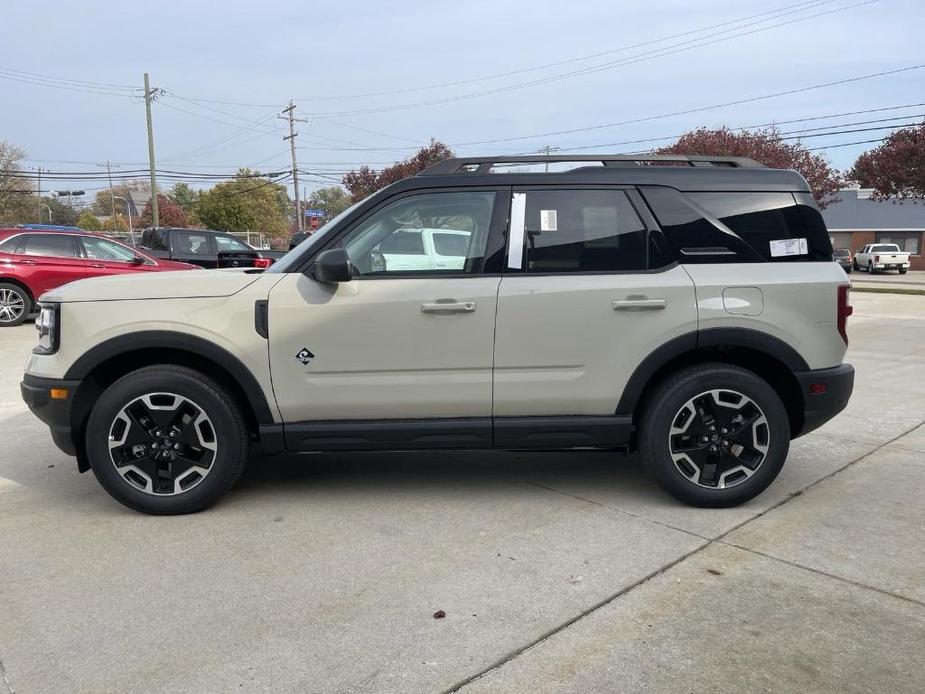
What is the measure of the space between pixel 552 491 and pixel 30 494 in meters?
3.13

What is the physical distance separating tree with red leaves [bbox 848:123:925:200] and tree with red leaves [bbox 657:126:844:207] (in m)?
2.96

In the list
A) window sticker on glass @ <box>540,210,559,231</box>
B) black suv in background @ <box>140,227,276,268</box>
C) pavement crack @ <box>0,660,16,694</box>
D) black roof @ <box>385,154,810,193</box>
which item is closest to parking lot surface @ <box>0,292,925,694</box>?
pavement crack @ <box>0,660,16,694</box>

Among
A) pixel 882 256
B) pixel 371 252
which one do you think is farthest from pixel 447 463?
pixel 882 256

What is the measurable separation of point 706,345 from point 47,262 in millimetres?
11355

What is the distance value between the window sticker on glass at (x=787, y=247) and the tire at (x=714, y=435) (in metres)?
0.68

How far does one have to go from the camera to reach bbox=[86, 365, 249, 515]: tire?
3.70 m

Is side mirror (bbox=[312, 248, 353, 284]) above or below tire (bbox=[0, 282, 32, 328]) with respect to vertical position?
above

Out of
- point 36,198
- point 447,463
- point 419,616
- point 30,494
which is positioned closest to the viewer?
point 419,616

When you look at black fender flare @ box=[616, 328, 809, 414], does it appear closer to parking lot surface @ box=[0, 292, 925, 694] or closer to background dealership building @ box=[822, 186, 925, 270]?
parking lot surface @ box=[0, 292, 925, 694]

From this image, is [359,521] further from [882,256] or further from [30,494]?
[882,256]

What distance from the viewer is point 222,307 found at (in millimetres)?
3732

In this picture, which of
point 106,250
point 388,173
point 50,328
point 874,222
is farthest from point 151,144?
point 874,222

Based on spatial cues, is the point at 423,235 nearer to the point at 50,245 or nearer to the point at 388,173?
the point at 50,245

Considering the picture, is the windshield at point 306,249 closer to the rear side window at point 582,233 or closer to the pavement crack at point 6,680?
the rear side window at point 582,233
